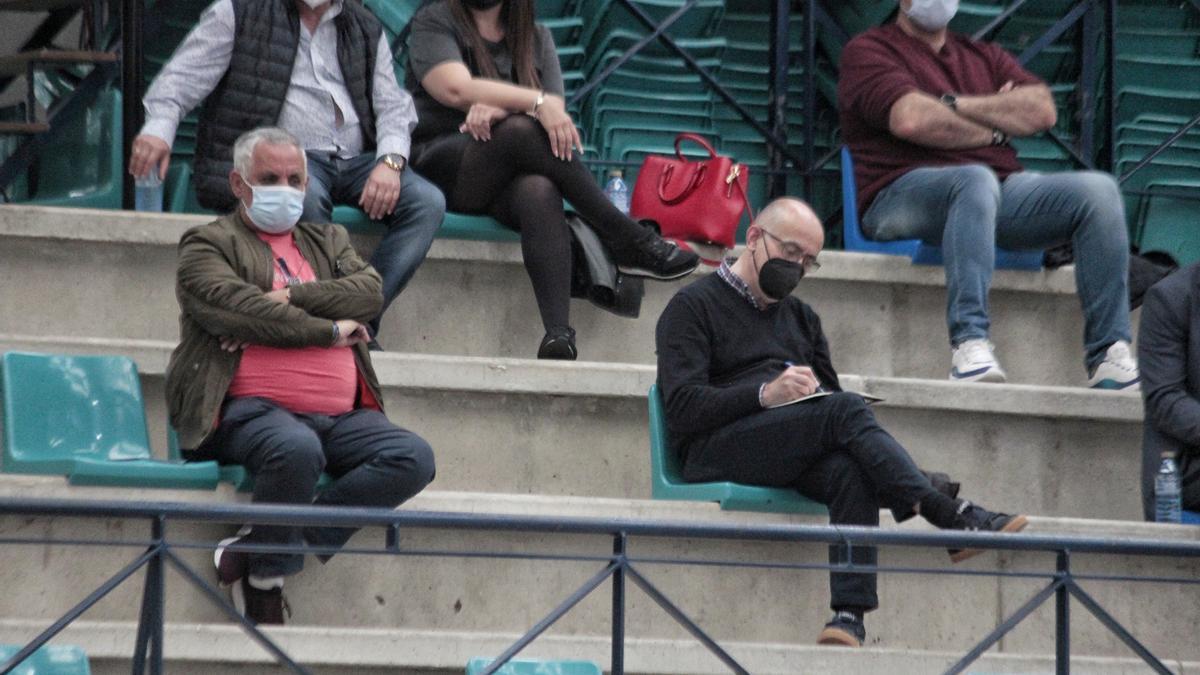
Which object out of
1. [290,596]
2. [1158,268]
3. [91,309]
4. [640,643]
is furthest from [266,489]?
[1158,268]

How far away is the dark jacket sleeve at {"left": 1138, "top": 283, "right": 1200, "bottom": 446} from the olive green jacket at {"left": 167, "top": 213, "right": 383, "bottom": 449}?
6.77ft

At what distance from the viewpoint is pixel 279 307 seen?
179 inches

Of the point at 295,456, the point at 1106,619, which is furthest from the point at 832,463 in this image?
the point at 295,456

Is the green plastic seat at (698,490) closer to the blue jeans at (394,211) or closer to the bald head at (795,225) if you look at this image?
the bald head at (795,225)

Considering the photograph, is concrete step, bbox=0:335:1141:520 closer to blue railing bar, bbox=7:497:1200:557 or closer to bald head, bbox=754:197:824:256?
bald head, bbox=754:197:824:256

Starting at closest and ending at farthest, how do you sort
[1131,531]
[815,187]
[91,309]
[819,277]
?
[1131,531] → [91,309] → [819,277] → [815,187]

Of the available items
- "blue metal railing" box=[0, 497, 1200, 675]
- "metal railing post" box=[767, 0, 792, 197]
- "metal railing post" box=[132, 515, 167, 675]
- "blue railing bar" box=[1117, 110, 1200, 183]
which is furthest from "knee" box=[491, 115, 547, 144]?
"blue railing bar" box=[1117, 110, 1200, 183]

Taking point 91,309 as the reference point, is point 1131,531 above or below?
below

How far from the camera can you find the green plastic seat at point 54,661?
3.91 metres

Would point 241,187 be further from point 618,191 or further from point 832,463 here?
point 618,191

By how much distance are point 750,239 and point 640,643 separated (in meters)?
1.17

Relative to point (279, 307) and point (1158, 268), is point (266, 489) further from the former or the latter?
point (1158, 268)

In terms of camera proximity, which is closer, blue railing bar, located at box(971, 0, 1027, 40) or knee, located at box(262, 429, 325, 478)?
knee, located at box(262, 429, 325, 478)

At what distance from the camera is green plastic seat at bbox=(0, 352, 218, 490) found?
446 centimetres
